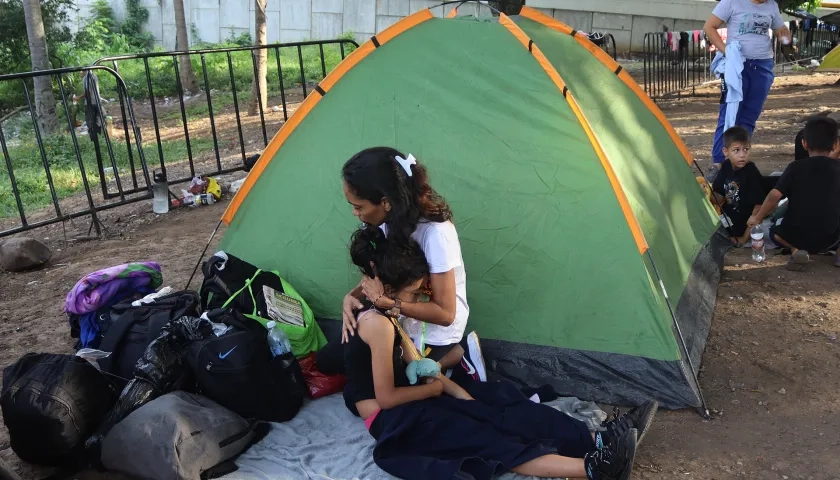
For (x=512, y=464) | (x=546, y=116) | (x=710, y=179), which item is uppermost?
(x=546, y=116)

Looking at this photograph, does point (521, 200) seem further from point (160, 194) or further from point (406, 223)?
point (160, 194)

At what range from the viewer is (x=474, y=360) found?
3.34m

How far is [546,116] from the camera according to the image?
3656mm

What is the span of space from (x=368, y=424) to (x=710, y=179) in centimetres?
370

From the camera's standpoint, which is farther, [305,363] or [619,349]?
[305,363]

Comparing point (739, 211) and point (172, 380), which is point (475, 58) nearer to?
point (172, 380)

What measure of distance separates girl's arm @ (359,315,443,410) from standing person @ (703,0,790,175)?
4025mm

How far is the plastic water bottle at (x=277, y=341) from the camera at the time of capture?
331cm

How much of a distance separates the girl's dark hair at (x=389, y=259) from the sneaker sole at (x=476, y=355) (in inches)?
20.5

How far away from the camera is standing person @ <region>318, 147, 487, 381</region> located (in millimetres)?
2934

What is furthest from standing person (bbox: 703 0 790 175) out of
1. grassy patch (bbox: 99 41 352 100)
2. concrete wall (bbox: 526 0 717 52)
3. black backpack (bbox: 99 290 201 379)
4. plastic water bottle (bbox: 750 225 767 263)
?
Answer: concrete wall (bbox: 526 0 717 52)

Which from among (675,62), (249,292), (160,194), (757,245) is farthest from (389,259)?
(675,62)

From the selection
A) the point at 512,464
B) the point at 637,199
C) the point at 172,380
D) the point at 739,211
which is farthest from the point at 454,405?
the point at 739,211

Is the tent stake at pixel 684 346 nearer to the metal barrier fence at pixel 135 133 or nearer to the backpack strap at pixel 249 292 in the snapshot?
Answer: the backpack strap at pixel 249 292
